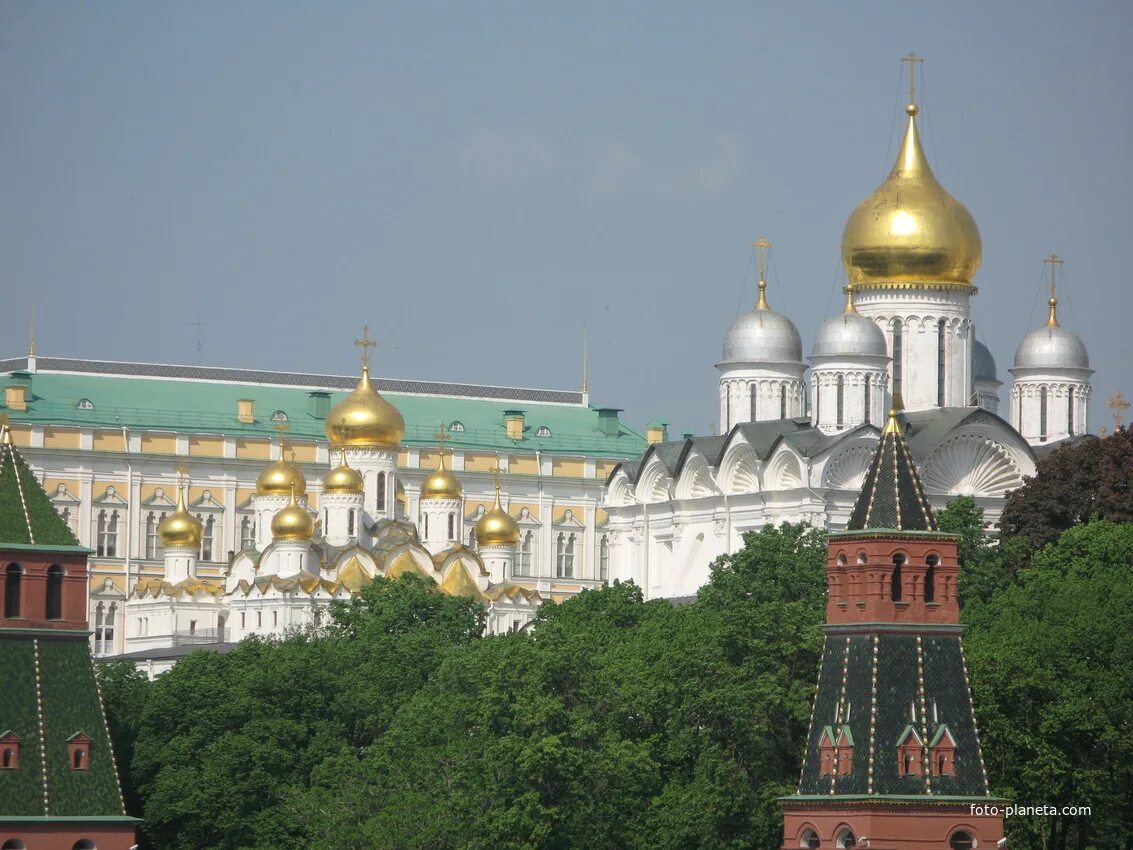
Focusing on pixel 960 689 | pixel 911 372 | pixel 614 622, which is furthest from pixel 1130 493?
pixel 960 689

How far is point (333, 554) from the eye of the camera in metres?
112

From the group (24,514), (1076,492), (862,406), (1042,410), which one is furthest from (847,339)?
(24,514)

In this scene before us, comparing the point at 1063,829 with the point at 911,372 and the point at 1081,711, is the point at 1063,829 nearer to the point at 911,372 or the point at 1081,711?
the point at 1081,711

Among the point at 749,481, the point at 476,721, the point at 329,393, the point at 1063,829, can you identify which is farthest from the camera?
the point at 329,393

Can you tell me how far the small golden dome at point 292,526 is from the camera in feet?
366

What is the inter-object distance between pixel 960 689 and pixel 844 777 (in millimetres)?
2061

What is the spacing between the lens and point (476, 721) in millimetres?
66062

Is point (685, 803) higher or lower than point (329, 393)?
lower

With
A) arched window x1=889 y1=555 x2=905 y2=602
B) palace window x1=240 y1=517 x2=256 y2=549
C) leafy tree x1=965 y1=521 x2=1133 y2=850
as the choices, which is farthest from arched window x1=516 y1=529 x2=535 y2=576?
arched window x1=889 y1=555 x2=905 y2=602

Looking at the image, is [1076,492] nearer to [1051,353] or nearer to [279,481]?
[1051,353]

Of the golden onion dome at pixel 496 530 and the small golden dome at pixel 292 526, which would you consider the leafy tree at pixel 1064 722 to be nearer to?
the small golden dome at pixel 292 526

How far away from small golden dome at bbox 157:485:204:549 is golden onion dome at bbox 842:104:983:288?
29.2 meters

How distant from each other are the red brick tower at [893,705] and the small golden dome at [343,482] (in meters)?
61.5

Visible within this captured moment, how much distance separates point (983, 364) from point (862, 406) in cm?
1177
